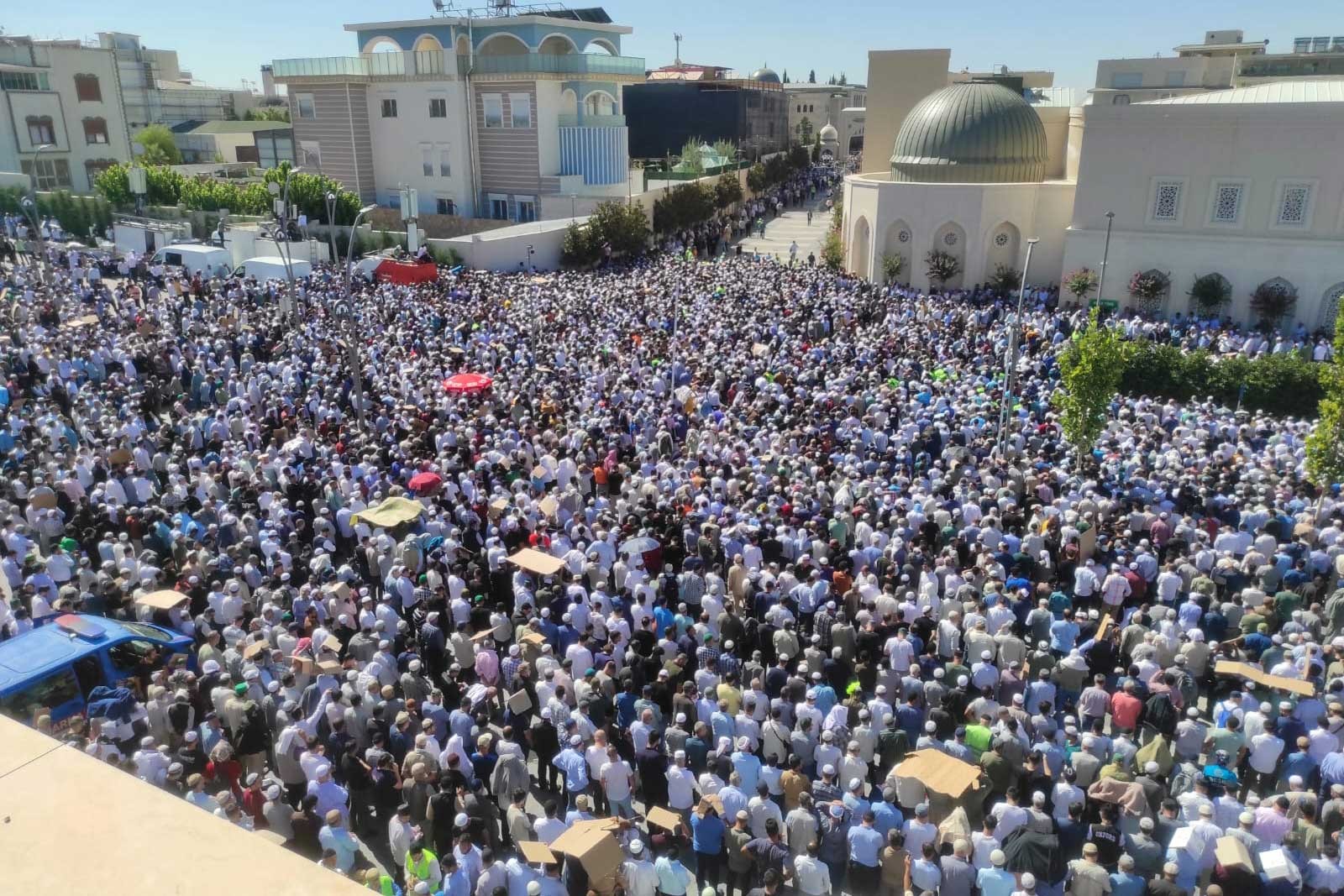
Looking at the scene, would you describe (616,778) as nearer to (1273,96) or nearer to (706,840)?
(706,840)

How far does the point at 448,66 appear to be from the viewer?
43594 millimetres

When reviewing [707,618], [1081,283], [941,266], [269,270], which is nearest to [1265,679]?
[707,618]

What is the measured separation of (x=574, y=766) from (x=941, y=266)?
2624 centimetres

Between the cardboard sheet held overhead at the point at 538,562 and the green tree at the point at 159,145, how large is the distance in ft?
205

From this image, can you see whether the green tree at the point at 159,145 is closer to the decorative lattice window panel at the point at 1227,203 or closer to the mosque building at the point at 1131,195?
the mosque building at the point at 1131,195

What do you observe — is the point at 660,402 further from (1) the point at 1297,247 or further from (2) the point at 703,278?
(1) the point at 1297,247

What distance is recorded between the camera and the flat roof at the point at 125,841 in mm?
3623

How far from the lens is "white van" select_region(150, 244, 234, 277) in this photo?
32312 mm

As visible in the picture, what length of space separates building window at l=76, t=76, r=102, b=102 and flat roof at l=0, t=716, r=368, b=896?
63.3 meters

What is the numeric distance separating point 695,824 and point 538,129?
133 ft

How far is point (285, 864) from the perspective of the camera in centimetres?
371

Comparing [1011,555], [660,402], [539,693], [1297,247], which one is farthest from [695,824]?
[1297,247]

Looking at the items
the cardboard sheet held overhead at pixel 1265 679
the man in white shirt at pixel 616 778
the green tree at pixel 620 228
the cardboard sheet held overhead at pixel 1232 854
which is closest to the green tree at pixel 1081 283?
the green tree at pixel 620 228

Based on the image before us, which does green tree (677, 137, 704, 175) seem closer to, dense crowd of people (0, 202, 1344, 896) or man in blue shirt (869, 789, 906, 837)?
dense crowd of people (0, 202, 1344, 896)
